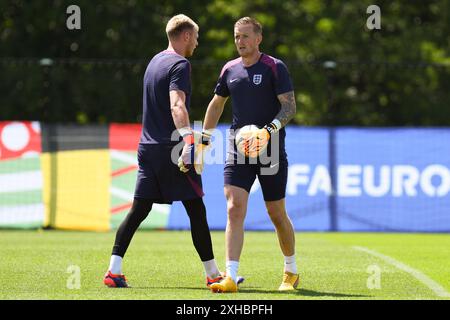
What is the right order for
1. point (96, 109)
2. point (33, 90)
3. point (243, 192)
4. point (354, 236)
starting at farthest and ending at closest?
point (96, 109)
point (33, 90)
point (354, 236)
point (243, 192)

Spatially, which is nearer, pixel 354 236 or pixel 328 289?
pixel 328 289

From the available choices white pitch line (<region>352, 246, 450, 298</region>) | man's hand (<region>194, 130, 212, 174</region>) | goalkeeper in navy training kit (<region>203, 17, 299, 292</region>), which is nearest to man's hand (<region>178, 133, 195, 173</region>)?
man's hand (<region>194, 130, 212, 174</region>)

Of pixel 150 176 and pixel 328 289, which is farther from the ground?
pixel 150 176

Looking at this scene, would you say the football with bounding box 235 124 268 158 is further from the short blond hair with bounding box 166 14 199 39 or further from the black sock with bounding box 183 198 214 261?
the short blond hair with bounding box 166 14 199 39

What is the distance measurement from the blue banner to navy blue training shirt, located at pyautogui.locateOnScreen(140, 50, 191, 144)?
7988mm

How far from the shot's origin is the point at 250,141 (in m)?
8.46

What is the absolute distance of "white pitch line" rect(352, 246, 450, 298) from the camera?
856 cm

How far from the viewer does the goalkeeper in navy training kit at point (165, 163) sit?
8773 mm

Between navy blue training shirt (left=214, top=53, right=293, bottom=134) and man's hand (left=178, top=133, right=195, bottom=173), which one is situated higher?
navy blue training shirt (left=214, top=53, right=293, bottom=134)

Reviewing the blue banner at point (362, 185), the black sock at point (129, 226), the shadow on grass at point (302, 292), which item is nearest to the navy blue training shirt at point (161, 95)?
the black sock at point (129, 226)

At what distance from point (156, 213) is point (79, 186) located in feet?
4.28

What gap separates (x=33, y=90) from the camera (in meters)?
23.5

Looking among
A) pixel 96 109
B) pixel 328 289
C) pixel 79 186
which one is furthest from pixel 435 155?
pixel 96 109

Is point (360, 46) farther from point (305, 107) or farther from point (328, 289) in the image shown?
point (328, 289)
